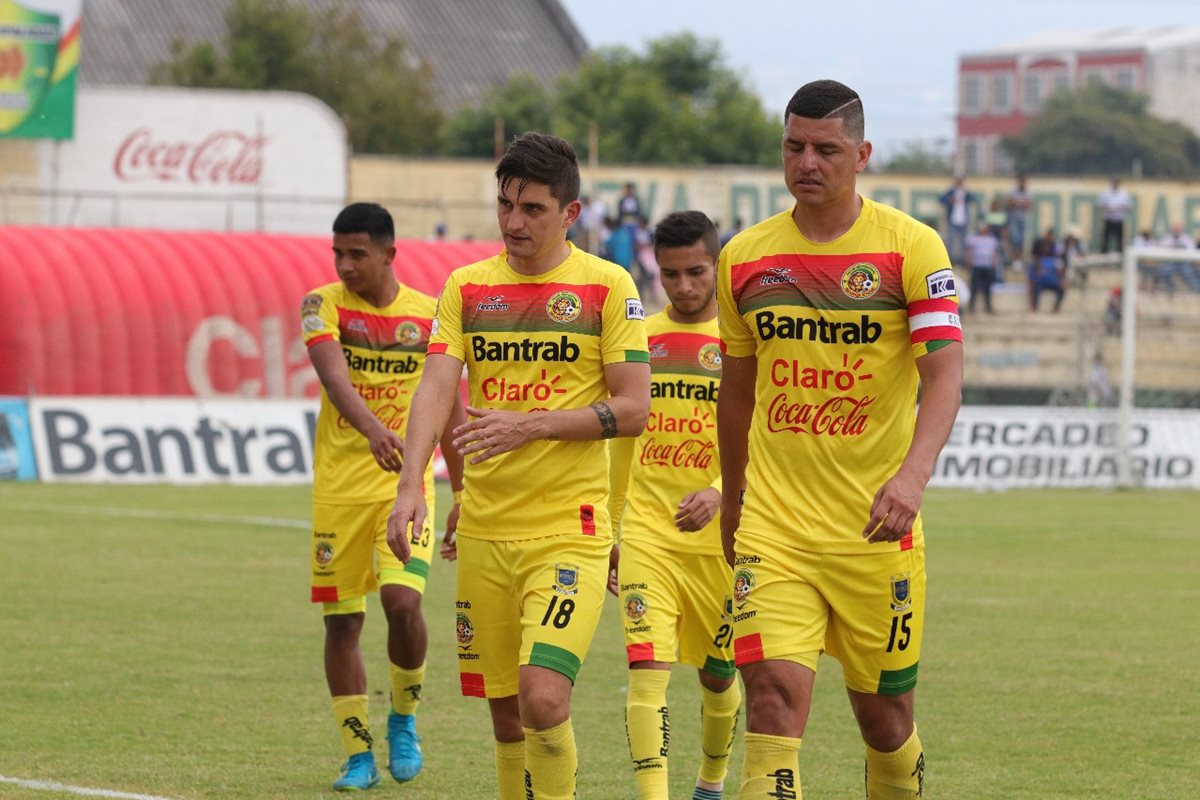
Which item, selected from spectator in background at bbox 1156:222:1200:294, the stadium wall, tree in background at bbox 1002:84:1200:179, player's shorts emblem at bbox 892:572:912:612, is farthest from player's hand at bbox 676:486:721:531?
tree in background at bbox 1002:84:1200:179

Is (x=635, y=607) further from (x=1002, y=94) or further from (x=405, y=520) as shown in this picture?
(x=1002, y=94)

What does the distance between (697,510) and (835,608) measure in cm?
188

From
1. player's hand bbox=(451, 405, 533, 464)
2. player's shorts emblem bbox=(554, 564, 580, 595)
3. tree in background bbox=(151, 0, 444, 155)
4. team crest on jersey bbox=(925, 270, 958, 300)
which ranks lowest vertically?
player's shorts emblem bbox=(554, 564, 580, 595)

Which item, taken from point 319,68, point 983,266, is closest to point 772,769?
point 983,266

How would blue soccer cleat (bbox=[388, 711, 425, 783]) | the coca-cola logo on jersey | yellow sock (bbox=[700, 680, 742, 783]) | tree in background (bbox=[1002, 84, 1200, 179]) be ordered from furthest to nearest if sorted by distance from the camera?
tree in background (bbox=[1002, 84, 1200, 179])
the coca-cola logo on jersey
blue soccer cleat (bbox=[388, 711, 425, 783])
yellow sock (bbox=[700, 680, 742, 783])

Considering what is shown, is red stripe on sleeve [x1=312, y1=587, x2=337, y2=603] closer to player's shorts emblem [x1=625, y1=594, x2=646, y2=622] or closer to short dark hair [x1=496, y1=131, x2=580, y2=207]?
player's shorts emblem [x1=625, y1=594, x2=646, y2=622]

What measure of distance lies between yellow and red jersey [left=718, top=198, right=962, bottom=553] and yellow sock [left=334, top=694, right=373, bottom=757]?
9.24ft

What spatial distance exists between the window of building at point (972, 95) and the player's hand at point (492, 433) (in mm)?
103174

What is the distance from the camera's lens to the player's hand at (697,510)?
7.80 metres

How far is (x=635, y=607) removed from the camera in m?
7.89

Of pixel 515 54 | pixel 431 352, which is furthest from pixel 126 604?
pixel 515 54

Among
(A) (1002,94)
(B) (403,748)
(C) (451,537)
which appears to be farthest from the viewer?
(A) (1002,94)

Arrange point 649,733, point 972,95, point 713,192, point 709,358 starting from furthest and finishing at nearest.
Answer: point 972,95 < point 713,192 < point 709,358 < point 649,733

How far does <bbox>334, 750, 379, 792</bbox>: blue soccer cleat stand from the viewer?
26.6 feet
